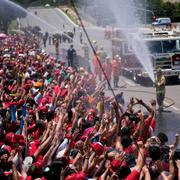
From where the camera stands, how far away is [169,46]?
2344 cm

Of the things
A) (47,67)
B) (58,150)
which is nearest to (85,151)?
(58,150)

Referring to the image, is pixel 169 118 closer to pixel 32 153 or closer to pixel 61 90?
pixel 61 90

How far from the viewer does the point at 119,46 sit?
26.4 meters

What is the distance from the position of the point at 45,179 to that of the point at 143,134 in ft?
9.30

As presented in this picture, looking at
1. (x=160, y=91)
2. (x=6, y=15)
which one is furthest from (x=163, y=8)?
(x=160, y=91)

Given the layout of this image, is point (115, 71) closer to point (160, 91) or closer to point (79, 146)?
point (160, 91)

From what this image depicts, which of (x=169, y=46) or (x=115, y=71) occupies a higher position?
(x=169, y=46)

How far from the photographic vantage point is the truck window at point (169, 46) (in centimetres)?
2339

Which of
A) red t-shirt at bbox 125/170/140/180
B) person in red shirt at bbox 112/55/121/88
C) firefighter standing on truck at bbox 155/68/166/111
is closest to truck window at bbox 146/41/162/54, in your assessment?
person in red shirt at bbox 112/55/121/88

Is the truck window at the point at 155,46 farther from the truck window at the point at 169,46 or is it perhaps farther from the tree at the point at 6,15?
the tree at the point at 6,15

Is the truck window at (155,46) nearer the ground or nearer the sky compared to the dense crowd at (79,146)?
nearer the sky

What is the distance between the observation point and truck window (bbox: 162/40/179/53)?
2339cm

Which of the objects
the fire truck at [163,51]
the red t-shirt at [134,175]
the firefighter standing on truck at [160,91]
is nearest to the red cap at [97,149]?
the red t-shirt at [134,175]

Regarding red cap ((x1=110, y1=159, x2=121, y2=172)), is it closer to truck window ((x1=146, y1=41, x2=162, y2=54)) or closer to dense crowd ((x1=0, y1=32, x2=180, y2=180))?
dense crowd ((x1=0, y1=32, x2=180, y2=180))
